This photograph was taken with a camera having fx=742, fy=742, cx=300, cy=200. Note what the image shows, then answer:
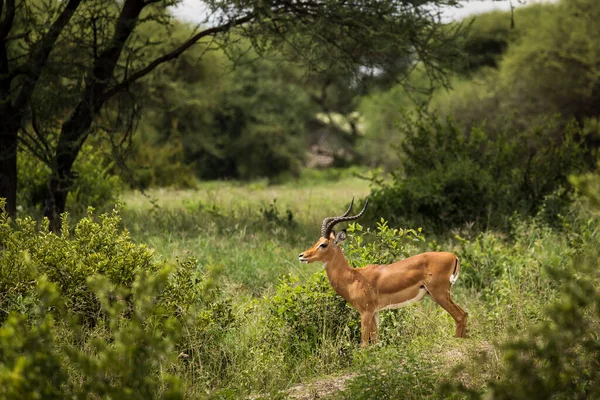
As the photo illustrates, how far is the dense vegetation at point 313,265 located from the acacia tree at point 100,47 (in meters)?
0.12

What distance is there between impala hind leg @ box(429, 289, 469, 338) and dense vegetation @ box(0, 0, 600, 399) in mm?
105

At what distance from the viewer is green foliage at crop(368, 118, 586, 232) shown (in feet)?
34.6

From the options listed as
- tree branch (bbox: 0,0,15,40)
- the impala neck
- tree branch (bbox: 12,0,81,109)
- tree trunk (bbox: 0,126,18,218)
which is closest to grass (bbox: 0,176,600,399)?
the impala neck

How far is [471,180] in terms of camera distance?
10656 millimetres

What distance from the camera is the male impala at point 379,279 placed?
16.6 feet

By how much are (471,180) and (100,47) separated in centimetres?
563

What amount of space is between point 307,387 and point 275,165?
81.2 ft

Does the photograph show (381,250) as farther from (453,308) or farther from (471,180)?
(471,180)

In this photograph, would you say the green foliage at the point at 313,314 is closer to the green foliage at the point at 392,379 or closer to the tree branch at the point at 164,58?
the green foliage at the point at 392,379

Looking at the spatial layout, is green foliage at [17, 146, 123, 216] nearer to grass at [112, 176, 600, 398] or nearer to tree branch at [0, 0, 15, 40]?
grass at [112, 176, 600, 398]

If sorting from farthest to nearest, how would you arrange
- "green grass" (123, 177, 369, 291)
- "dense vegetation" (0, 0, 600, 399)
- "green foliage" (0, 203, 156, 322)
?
"green grass" (123, 177, 369, 291)
"green foliage" (0, 203, 156, 322)
"dense vegetation" (0, 0, 600, 399)

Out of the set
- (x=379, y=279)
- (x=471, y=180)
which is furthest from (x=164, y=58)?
(x=379, y=279)

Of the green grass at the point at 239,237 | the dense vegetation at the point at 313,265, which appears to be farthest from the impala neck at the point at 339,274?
the green grass at the point at 239,237

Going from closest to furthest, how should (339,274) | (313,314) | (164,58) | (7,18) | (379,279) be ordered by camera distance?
(379,279), (339,274), (313,314), (7,18), (164,58)
